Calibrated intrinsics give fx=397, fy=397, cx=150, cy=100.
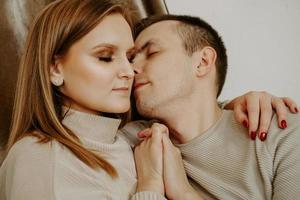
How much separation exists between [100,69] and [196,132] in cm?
36

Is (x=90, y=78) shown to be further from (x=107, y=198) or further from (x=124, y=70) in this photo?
(x=107, y=198)

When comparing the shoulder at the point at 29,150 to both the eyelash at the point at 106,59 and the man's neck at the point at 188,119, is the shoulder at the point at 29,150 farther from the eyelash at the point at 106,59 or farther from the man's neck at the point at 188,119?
the man's neck at the point at 188,119

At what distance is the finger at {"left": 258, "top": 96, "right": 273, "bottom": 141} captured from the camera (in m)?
1.02

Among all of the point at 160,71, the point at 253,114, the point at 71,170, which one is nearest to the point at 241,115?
the point at 253,114

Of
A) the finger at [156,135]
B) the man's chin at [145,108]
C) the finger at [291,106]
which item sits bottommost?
the finger at [291,106]

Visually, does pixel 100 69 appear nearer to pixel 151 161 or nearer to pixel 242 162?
pixel 151 161

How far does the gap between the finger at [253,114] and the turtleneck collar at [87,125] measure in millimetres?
378

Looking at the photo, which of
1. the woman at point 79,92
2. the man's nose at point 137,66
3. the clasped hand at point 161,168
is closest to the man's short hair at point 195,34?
the man's nose at point 137,66

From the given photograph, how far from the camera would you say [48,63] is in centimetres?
102

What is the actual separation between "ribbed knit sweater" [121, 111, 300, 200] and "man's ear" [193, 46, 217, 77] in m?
0.15

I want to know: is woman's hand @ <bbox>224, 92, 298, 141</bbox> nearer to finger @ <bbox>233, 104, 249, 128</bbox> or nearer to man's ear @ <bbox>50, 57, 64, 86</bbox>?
finger @ <bbox>233, 104, 249, 128</bbox>

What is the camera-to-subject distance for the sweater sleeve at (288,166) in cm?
95

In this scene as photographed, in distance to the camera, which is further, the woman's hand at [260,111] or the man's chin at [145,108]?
the man's chin at [145,108]

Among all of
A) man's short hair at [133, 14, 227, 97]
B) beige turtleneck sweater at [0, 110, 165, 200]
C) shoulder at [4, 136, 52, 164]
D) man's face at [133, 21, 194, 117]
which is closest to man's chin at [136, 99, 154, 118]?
man's face at [133, 21, 194, 117]
